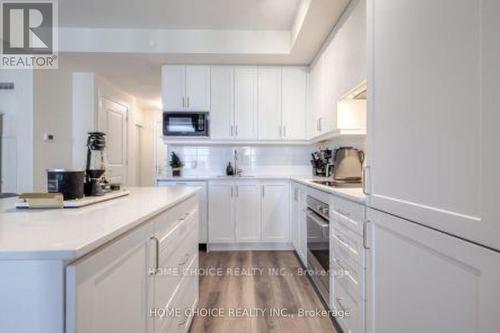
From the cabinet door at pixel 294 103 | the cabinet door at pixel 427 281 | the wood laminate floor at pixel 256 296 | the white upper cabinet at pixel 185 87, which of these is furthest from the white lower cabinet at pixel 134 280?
the cabinet door at pixel 294 103

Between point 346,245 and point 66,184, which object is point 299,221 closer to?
point 346,245

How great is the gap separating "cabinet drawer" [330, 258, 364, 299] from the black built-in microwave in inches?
94.0

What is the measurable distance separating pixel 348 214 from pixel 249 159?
2545 millimetres

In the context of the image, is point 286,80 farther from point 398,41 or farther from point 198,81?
point 398,41

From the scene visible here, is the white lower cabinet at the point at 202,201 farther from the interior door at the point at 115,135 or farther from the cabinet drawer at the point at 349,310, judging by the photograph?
the cabinet drawer at the point at 349,310

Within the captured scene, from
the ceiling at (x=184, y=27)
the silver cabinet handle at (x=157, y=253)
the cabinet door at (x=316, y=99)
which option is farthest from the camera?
the cabinet door at (x=316, y=99)

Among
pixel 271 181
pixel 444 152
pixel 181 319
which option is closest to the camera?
pixel 444 152

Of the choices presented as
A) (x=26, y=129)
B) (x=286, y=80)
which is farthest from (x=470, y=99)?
(x=26, y=129)

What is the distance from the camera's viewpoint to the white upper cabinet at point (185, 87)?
12.0 ft

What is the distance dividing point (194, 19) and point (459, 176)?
3.12 m

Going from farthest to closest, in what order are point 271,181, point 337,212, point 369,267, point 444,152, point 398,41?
point 271,181 → point 337,212 → point 369,267 → point 398,41 → point 444,152

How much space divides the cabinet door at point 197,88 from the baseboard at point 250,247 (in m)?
1.80

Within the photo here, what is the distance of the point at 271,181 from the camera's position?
3547mm

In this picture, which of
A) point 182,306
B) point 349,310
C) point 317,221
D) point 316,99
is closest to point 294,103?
point 316,99
